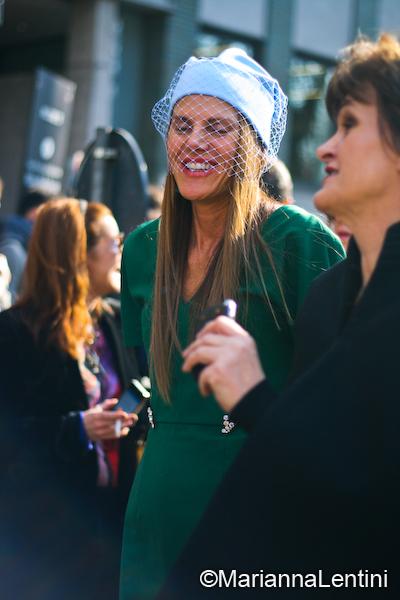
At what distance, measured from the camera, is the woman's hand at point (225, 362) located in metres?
1.86

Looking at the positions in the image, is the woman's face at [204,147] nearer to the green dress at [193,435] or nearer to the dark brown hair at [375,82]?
the green dress at [193,435]

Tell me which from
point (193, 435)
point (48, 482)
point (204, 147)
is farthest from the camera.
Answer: point (48, 482)

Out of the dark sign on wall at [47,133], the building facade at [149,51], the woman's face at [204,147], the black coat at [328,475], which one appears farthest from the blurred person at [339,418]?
the building facade at [149,51]

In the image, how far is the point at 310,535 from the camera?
1.75m

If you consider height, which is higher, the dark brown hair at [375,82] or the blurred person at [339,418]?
the dark brown hair at [375,82]

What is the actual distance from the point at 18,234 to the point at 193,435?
Answer: 4752 millimetres

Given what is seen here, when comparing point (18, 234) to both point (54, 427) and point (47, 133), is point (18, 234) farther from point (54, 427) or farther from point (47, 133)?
point (54, 427)

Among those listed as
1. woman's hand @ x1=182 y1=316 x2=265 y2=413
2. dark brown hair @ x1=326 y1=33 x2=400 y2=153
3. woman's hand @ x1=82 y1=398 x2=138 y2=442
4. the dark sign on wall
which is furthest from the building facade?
woman's hand @ x1=182 y1=316 x2=265 y2=413

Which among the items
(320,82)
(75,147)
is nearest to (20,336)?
(75,147)

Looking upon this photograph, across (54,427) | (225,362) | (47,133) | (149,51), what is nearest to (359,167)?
(225,362)

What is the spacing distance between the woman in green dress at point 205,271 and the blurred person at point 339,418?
2.26 ft

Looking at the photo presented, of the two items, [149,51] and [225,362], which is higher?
[149,51]

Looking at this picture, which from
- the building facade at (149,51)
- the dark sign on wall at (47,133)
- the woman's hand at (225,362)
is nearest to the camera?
the woman's hand at (225,362)

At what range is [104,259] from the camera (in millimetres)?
4633
